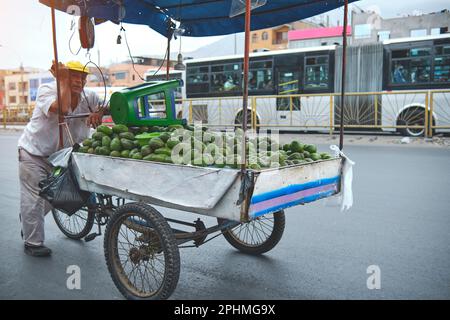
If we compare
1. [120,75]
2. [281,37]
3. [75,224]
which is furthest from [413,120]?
[120,75]

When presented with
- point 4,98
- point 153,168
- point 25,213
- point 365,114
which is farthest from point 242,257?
point 4,98

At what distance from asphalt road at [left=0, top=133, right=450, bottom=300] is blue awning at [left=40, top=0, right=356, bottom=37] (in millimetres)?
2258

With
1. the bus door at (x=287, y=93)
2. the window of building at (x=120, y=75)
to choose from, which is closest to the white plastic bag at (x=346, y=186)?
the bus door at (x=287, y=93)

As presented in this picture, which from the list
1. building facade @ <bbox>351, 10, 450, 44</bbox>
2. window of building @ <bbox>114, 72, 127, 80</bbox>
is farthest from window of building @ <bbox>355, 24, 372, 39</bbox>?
window of building @ <bbox>114, 72, 127, 80</bbox>

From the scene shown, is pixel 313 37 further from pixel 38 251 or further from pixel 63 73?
pixel 38 251

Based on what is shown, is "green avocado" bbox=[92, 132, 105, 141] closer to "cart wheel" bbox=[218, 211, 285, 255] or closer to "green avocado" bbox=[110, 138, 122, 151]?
"green avocado" bbox=[110, 138, 122, 151]

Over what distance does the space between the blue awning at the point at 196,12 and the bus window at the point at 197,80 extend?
13473 mm

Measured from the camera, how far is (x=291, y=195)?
9.64 feet

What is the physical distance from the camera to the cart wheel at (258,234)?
393cm

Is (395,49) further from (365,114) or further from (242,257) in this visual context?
(242,257)

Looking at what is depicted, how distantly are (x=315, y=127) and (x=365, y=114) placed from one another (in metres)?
1.67

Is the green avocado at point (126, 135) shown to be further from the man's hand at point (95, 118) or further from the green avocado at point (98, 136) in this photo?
the man's hand at point (95, 118)
